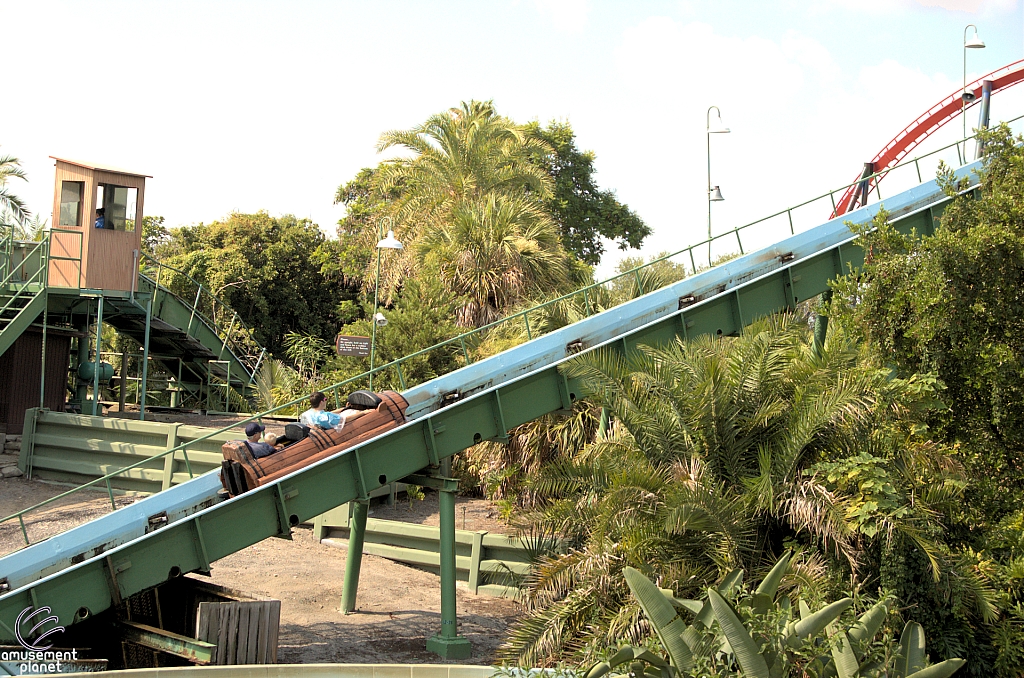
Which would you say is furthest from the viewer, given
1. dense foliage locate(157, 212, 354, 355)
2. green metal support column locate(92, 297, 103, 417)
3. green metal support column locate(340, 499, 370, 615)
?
dense foliage locate(157, 212, 354, 355)

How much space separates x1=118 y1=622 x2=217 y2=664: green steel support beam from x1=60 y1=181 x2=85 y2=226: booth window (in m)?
12.4

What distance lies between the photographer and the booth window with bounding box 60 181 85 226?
20703 mm

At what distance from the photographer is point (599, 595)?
11141mm

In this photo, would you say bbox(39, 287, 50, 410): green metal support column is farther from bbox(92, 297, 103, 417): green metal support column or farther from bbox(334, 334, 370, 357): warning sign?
bbox(334, 334, 370, 357): warning sign

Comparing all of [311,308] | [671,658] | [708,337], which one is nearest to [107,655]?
[671,658]

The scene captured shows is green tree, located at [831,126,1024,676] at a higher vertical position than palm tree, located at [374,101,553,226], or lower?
lower

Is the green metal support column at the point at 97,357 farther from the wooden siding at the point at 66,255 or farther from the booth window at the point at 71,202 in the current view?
the booth window at the point at 71,202

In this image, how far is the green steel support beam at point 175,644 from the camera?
10242 millimetres

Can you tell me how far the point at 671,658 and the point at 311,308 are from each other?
37147 mm

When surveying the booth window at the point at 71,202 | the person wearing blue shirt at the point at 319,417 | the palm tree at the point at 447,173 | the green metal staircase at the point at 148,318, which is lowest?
the person wearing blue shirt at the point at 319,417

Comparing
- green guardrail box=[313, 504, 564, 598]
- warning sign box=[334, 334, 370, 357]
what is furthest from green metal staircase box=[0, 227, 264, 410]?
green guardrail box=[313, 504, 564, 598]

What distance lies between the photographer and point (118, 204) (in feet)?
69.2

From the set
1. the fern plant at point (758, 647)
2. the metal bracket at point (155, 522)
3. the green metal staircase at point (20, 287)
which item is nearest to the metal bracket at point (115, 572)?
the metal bracket at point (155, 522)

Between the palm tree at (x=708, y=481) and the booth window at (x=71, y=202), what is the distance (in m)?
13.0
